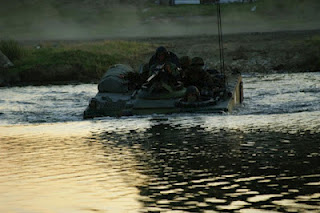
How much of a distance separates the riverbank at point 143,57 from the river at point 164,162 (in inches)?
544

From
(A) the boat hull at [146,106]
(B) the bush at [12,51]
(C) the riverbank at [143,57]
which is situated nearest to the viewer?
(A) the boat hull at [146,106]

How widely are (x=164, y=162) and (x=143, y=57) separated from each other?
28433 millimetres

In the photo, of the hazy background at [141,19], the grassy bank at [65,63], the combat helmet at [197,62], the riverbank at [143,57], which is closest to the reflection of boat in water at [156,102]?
the combat helmet at [197,62]

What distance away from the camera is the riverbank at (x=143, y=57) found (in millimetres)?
37750

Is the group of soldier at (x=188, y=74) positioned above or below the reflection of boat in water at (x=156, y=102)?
above

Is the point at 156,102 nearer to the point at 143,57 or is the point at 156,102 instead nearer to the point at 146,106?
the point at 146,106

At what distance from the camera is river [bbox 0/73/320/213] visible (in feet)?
33.5

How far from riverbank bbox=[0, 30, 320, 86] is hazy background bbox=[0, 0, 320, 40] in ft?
35.4

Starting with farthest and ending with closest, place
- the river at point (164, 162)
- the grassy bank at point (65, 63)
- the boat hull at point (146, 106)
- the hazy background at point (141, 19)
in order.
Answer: the hazy background at point (141, 19) → the grassy bank at point (65, 63) → the boat hull at point (146, 106) → the river at point (164, 162)

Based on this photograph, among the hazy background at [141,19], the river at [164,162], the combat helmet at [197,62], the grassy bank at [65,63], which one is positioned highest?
the hazy background at [141,19]

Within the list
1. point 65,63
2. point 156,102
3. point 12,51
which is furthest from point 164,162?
point 12,51

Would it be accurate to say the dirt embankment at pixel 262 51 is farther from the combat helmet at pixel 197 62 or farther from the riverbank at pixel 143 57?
the combat helmet at pixel 197 62

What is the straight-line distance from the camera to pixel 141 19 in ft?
223

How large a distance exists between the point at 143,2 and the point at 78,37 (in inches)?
822
